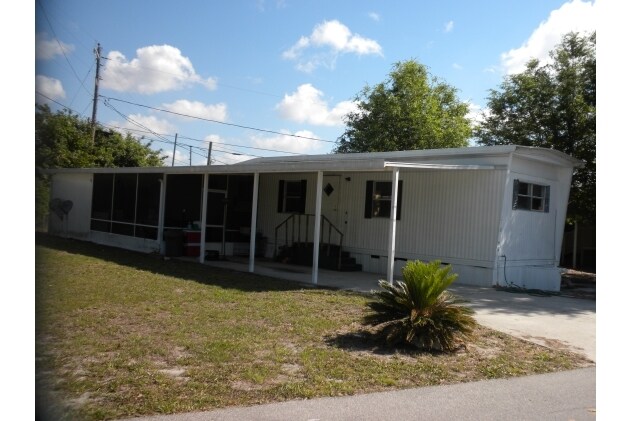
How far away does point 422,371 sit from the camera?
587cm

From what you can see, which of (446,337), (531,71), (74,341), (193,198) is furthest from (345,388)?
(531,71)

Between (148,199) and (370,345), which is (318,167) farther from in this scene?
(148,199)

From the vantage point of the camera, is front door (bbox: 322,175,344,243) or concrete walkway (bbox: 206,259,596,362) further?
front door (bbox: 322,175,344,243)

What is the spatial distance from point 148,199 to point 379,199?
296 inches

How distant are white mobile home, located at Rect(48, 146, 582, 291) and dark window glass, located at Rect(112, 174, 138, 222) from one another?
37mm

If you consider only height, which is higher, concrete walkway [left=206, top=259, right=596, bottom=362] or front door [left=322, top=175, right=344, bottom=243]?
front door [left=322, top=175, right=344, bottom=243]

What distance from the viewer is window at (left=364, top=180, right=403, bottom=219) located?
13992 millimetres

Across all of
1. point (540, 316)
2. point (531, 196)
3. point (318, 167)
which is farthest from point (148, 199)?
point (540, 316)

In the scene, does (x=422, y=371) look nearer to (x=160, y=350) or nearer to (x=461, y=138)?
(x=160, y=350)

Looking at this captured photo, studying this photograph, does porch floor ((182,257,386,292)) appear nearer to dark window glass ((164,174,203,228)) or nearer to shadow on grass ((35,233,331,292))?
shadow on grass ((35,233,331,292))

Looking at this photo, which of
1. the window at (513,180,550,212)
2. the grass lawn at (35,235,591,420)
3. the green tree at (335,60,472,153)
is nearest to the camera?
the grass lawn at (35,235,591,420)

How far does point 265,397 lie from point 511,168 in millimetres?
9305

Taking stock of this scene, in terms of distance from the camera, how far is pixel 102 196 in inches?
756

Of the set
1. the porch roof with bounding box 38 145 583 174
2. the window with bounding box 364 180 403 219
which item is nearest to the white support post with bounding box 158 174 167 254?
the porch roof with bounding box 38 145 583 174
